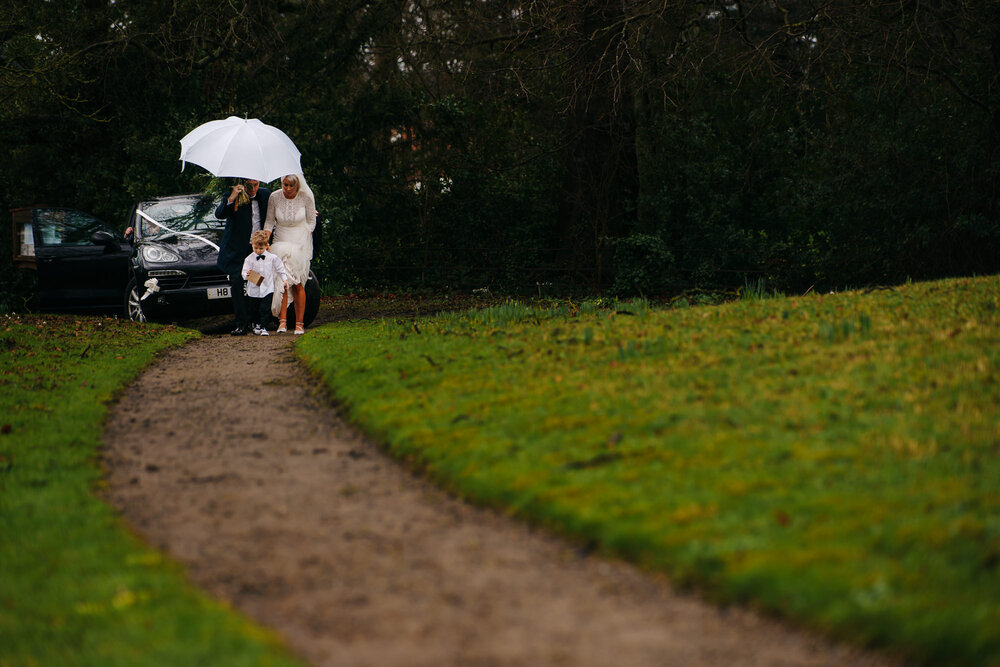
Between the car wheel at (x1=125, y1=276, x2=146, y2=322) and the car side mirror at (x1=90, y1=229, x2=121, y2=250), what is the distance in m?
1.21

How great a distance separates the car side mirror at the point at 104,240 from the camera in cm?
1537

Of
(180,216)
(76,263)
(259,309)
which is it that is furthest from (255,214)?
(76,263)

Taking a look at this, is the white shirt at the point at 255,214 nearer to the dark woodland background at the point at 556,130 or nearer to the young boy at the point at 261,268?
the young boy at the point at 261,268

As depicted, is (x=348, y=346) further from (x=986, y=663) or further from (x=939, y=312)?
(x=986, y=663)

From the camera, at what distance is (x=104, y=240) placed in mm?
15461

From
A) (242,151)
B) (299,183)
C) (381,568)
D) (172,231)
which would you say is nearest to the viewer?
(381,568)

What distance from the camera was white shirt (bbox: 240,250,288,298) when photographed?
42.4 feet

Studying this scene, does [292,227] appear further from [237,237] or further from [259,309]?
[259,309]

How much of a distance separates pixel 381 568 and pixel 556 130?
18012 mm

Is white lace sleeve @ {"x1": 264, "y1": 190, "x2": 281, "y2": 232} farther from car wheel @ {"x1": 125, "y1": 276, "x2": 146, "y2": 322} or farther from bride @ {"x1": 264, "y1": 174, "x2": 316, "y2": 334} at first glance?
car wheel @ {"x1": 125, "y1": 276, "x2": 146, "y2": 322}

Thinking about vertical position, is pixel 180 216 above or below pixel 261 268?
above

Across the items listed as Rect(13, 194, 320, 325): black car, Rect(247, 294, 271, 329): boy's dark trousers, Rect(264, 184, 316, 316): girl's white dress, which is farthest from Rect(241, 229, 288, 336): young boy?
Rect(13, 194, 320, 325): black car

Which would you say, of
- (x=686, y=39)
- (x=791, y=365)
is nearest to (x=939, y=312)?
(x=791, y=365)

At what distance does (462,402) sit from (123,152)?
16.9m
